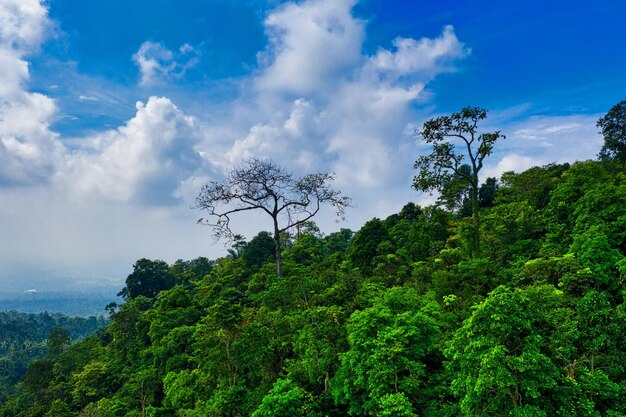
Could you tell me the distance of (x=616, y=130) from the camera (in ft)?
119

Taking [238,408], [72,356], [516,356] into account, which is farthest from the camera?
[72,356]

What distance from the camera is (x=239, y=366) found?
1359cm

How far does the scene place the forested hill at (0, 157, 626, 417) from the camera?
25.7 ft

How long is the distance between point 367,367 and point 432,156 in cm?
1524

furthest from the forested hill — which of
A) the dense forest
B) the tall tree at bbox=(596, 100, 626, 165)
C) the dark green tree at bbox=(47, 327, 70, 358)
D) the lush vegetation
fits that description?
the lush vegetation

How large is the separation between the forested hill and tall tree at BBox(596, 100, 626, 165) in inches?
624

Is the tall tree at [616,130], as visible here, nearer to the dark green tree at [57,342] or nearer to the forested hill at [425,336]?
the forested hill at [425,336]

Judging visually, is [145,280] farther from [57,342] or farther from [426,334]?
[426,334]

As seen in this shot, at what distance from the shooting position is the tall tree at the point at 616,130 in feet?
117

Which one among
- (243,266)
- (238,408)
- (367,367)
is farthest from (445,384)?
(243,266)

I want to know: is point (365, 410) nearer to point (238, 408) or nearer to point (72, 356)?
point (238, 408)

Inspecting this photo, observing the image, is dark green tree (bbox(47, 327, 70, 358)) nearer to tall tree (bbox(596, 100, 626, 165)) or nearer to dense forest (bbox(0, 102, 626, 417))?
dense forest (bbox(0, 102, 626, 417))

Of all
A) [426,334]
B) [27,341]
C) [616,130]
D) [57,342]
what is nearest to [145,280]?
[57,342]

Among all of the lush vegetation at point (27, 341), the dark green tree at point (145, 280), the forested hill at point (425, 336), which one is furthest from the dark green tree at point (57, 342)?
the forested hill at point (425, 336)
